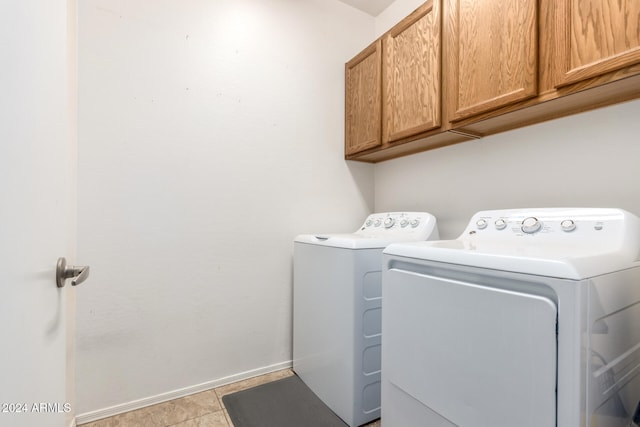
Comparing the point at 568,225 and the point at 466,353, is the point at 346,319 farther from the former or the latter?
the point at 568,225

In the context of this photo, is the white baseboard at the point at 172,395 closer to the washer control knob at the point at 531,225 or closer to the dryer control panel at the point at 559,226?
the dryer control panel at the point at 559,226

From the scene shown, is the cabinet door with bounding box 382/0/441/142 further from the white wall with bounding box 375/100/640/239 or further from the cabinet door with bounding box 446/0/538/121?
the white wall with bounding box 375/100/640/239

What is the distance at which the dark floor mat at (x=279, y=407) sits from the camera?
1398 mm

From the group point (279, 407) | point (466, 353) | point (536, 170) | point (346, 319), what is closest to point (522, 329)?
point (466, 353)

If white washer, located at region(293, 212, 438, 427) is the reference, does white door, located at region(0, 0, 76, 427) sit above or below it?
above

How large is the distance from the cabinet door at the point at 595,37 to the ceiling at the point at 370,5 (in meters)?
1.44

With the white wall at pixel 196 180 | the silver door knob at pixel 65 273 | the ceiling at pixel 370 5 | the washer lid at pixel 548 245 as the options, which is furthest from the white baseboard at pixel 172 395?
the ceiling at pixel 370 5

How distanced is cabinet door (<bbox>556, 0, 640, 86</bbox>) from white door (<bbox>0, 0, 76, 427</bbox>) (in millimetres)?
1502

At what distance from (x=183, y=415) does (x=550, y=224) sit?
1.89 metres

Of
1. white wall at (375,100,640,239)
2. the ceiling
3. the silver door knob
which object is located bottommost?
the silver door knob

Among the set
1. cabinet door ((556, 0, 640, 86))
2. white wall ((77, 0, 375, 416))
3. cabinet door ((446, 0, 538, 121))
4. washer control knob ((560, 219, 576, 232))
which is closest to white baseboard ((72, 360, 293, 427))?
white wall ((77, 0, 375, 416))

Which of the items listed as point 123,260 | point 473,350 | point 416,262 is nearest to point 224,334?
point 123,260

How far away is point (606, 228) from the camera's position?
942 millimetres

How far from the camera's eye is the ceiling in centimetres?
214
